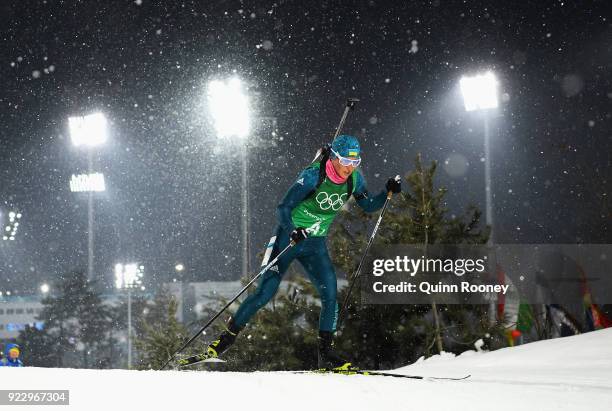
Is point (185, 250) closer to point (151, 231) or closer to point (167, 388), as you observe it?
point (151, 231)

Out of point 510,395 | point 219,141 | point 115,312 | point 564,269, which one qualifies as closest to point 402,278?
point 564,269

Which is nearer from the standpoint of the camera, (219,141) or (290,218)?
(290,218)

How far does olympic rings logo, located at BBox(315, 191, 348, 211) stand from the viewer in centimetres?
693

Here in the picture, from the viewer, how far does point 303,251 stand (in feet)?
23.2

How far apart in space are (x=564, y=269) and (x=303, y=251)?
754cm

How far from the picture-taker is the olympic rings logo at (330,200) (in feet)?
22.7

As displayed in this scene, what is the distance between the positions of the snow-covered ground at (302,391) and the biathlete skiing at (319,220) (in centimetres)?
131

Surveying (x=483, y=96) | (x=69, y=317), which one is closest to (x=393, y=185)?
(x=483, y=96)

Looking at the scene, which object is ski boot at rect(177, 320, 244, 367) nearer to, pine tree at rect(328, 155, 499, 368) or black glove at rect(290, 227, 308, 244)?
black glove at rect(290, 227, 308, 244)

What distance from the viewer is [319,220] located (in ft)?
23.1

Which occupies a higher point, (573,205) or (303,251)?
(573,205)

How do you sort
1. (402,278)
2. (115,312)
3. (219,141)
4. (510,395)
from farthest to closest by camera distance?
(115,312) < (219,141) < (402,278) < (510,395)

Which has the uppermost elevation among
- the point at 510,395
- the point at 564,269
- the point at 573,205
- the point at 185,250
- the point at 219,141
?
the point at 185,250

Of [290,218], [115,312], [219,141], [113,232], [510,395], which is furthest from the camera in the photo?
[113,232]
